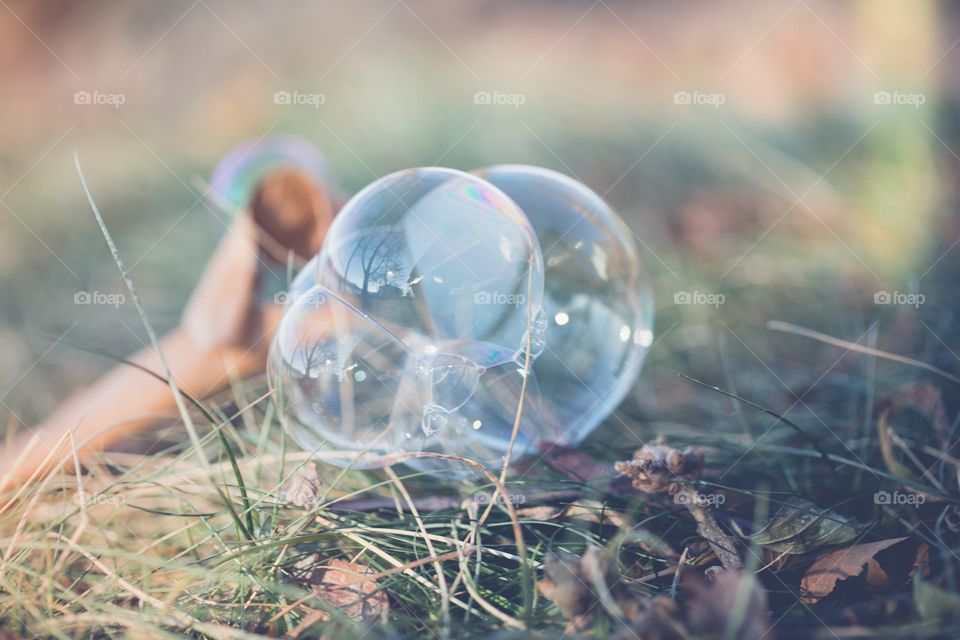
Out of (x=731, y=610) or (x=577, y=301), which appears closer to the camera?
(x=731, y=610)

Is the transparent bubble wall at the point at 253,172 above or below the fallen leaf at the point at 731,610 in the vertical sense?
above

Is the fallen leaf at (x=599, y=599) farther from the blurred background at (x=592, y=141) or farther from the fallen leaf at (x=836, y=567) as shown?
the blurred background at (x=592, y=141)

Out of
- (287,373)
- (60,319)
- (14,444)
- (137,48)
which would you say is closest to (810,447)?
(287,373)

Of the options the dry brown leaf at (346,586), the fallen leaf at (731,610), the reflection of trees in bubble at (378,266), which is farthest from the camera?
the reflection of trees in bubble at (378,266)

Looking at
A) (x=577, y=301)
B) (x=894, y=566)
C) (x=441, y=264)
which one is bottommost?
(x=894, y=566)

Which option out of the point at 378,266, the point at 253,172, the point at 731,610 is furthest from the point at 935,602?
the point at 253,172

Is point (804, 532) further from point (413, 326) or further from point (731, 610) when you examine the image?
point (413, 326)

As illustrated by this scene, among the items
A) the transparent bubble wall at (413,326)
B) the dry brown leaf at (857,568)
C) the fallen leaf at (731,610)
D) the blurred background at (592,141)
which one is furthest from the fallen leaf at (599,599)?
the blurred background at (592,141)
